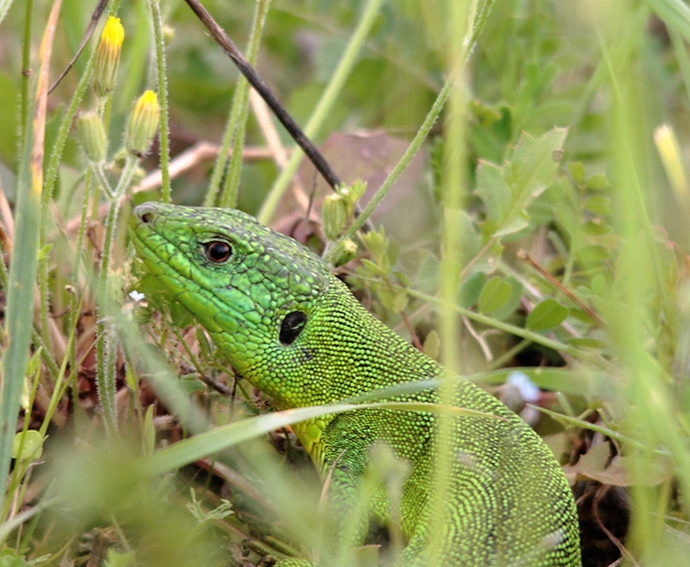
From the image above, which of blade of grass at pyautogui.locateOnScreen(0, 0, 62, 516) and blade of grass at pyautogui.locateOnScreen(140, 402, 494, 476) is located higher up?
blade of grass at pyautogui.locateOnScreen(0, 0, 62, 516)

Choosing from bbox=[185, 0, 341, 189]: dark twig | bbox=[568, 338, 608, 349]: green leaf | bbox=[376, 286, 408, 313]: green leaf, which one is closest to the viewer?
bbox=[185, 0, 341, 189]: dark twig

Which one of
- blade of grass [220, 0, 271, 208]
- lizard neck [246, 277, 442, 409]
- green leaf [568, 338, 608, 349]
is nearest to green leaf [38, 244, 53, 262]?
lizard neck [246, 277, 442, 409]

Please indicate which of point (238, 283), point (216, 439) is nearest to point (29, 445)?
point (216, 439)

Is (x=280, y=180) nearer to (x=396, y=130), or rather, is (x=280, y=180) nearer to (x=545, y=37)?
(x=396, y=130)

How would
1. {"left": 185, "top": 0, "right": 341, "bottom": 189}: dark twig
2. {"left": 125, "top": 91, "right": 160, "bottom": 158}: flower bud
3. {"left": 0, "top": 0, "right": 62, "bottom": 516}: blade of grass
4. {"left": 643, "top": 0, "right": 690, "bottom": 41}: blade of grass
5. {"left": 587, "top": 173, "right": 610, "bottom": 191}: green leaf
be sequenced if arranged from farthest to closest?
{"left": 587, "top": 173, "right": 610, "bottom": 191}: green leaf, {"left": 185, "top": 0, "right": 341, "bottom": 189}: dark twig, {"left": 643, "top": 0, "right": 690, "bottom": 41}: blade of grass, {"left": 125, "top": 91, "right": 160, "bottom": 158}: flower bud, {"left": 0, "top": 0, "right": 62, "bottom": 516}: blade of grass

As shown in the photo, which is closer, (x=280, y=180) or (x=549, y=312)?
(x=549, y=312)

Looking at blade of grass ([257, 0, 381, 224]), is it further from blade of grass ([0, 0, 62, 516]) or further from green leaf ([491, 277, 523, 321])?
blade of grass ([0, 0, 62, 516])

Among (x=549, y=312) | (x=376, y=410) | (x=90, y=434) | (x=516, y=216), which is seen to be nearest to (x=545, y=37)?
(x=516, y=216)

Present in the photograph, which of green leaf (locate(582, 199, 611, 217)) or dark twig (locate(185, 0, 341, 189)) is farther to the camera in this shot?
green leaf (locate(582, 199, 611, 217))
